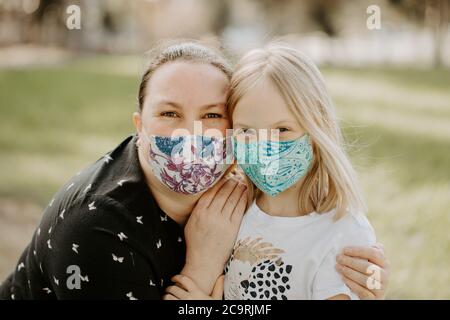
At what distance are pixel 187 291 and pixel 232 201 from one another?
0.46m

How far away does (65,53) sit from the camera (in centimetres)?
2775

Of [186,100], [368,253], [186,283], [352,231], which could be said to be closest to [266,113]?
[186,100]

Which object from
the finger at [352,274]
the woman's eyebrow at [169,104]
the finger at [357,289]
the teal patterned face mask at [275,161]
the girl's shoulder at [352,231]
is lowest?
the finger at [357,289]

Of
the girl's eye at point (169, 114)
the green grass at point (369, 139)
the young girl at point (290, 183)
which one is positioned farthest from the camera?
the green grass at point (369, 139)

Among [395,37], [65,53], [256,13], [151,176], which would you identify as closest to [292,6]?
[256,13]

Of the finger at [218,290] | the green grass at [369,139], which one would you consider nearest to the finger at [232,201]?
the finger at [218,290]

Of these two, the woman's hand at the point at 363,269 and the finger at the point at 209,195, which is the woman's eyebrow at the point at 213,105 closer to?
the finger at the point at 209,195

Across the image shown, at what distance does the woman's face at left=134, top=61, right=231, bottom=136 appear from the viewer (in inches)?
102

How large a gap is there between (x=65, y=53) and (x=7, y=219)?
22649 millimetres

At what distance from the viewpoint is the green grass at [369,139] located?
5285mm

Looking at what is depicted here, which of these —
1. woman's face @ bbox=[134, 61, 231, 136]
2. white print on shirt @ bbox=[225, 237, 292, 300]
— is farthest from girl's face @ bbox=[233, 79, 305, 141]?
white print on shirt @ bbox=[225, 237, 292, 300]

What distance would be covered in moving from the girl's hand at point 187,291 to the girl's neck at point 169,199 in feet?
0.96

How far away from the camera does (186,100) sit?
258 cm

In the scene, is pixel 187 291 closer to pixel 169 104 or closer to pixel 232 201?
pixel 232 201
